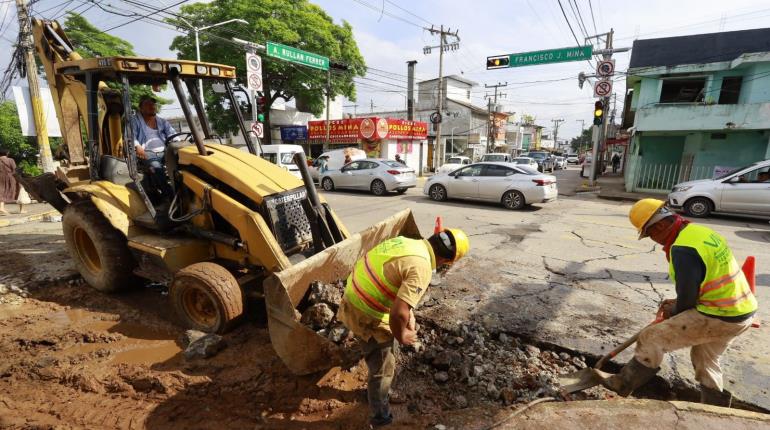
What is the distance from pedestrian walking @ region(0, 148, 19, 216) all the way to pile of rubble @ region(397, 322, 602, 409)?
11486 millimetres

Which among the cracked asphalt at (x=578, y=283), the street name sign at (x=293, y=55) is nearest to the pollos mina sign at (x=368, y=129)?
the street name sign at (x=293, y=55)

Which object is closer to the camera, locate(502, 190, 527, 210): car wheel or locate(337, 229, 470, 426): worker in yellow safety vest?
locate(337, 229, 470, 426): worker in yellow safety vest

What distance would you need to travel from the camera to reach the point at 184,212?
13.9 feet

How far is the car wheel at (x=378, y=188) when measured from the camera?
1414cm

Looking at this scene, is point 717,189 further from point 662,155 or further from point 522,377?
point 522,377

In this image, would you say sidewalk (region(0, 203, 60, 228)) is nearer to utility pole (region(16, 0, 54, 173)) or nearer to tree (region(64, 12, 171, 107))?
utility pole (region(16, 0, 54, 173))

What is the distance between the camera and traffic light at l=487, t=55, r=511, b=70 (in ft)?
52.0

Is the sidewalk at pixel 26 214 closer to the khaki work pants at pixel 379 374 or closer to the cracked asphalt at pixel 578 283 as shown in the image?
the cracked asphalt at pixel 578 283

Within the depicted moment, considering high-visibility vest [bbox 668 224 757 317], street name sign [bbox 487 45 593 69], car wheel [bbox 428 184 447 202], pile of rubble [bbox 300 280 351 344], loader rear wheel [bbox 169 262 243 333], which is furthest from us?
street name sign [bbox 487 45 593 69]

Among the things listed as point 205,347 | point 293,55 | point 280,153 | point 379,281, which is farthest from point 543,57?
point 205,347

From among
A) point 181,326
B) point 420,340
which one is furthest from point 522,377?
point 181,326

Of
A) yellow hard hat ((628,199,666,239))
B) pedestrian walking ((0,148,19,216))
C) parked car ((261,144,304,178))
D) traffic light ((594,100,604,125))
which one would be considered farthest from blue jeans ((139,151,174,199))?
traffic light ((594,100,604,125))

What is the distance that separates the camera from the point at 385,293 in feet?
8.00

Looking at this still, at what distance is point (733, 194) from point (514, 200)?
18.0 feet
